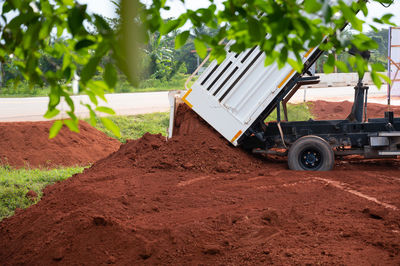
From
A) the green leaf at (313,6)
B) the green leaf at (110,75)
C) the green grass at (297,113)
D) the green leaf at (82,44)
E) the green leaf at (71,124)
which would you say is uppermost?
the green leaf at (313,6)

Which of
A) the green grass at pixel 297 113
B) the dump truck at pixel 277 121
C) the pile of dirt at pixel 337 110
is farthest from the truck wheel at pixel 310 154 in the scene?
the pile of dirt at pixel 337 110

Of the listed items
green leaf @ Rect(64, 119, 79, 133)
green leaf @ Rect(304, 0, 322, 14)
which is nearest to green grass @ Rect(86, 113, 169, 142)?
green leaf @ Rect(64, 119, 79, 133)

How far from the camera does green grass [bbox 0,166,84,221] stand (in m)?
7.58

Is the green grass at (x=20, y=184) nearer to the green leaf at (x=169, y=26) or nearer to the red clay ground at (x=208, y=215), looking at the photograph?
the red clay ground at (x=208, y=215)

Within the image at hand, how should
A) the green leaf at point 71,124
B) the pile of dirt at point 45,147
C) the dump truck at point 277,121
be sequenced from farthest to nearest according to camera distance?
1. the pile of dirt at point 45,147
2. the dump truck at point 277,121
3. the green leaf at point 71,124

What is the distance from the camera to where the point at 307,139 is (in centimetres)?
798

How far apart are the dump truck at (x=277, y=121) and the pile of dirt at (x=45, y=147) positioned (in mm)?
4280

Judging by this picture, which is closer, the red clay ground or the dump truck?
the red clay ground

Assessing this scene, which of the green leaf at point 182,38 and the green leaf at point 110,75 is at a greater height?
the green leaf at point 182,38

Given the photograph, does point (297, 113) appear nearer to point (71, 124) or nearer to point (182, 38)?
point (182, 38)

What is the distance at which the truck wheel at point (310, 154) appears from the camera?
7.84 metres

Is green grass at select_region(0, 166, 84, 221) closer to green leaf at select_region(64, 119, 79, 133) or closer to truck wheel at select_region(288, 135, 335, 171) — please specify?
truck wheel at select_region(288, 135, 335, 171)

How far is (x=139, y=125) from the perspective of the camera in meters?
15.7

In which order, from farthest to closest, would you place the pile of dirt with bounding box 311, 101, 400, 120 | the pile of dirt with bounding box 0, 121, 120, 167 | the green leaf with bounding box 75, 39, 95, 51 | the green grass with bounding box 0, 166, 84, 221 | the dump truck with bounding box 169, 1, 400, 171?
the pile of dirt with bounding box 311, 101, 400, 120, the pile of dirt with bounding box 0, 121, 120, 167, the dump truck with bounding box 169, 1, 400, 171, the green grass with bounding box 0, 166, 84, 221, the green leaf with bounding box 75, 39, 95, 51
